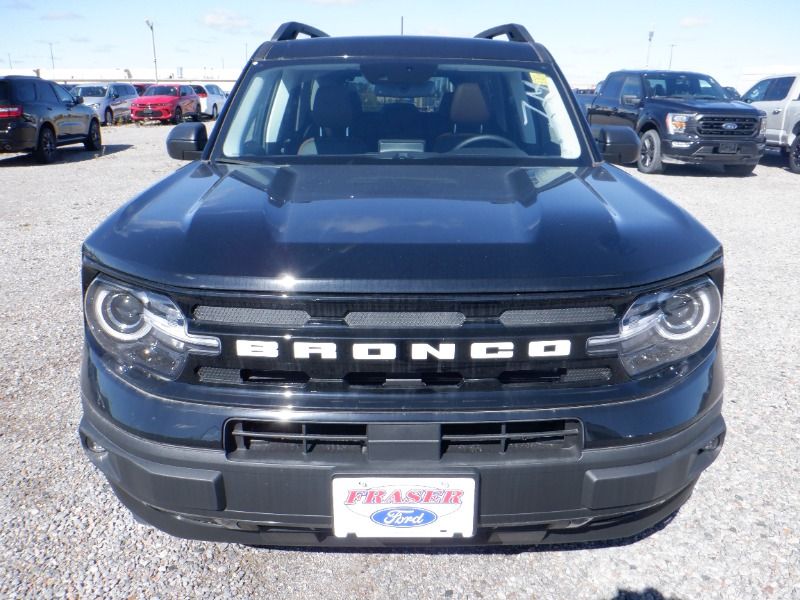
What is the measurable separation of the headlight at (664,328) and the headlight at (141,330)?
104 centimetres

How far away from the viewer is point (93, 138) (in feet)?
53.0

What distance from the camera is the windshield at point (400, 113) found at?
296 cm

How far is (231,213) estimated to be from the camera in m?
2.03

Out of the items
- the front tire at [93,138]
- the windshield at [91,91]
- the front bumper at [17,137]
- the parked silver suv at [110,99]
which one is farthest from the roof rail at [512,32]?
the windshield at [91,91]

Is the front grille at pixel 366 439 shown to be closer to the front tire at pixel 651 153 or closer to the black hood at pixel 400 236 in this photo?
the black hood at pixel 400 236

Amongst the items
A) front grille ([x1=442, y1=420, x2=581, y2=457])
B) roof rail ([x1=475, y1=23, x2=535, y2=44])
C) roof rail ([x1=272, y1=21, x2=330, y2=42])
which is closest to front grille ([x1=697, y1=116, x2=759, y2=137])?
roof rail ([x1=475, y1=23, x2=535, y2=44])

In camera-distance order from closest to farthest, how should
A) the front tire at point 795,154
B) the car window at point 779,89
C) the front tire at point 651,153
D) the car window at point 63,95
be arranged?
the front tire at point 651,153, the front tire at point 795,154, the car window at point 779,89, the car window at point 63,95

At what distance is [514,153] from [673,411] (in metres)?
1.48

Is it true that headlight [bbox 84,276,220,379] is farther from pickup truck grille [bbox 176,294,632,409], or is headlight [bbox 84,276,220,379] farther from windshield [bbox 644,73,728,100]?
windshield [bbox 644,73,728,100]

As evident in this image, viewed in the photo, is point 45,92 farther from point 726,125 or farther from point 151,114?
point 726,125

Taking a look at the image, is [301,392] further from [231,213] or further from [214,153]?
[214,153]

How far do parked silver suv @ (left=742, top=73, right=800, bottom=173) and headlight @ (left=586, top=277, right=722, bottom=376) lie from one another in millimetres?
12876

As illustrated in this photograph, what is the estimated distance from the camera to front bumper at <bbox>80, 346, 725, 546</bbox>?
170 centimetres

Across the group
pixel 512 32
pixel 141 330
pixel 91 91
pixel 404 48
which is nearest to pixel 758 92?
pixel 512 32
